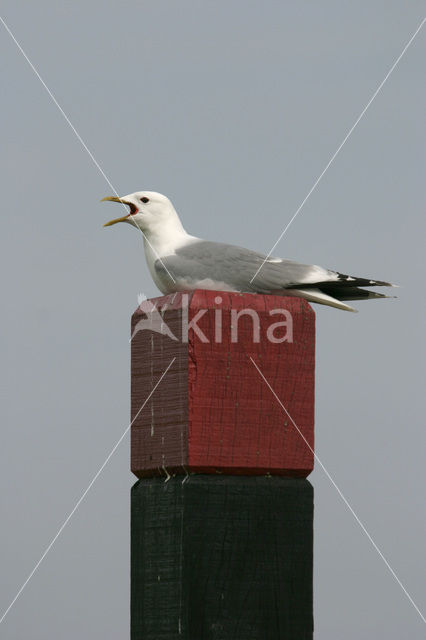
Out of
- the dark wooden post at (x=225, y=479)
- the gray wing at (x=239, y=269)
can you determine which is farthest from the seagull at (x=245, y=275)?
the dark wooden post at (x=225, y=479)

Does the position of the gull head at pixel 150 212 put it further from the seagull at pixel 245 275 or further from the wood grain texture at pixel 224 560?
the wood grain texture at pixel 224 560

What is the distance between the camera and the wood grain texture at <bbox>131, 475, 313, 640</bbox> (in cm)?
266

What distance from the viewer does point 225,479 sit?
9.09 ft

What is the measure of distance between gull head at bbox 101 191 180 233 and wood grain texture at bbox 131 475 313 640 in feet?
8.96

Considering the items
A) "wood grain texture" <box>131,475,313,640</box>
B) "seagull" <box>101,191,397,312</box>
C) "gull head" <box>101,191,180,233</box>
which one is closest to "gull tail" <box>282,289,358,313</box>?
"seagull" <box>101,191,397,312</box>

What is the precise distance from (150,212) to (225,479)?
9.58ft

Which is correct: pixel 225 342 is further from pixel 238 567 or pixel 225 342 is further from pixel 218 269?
pixel 218 269

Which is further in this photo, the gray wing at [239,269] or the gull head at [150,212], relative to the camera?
the gull head at [150,212]

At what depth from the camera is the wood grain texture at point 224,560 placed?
105 inches

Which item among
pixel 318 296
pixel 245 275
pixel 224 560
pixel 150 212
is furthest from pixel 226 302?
pixel 150 212

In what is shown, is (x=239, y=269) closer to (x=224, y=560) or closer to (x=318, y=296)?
(x=318, y=296)

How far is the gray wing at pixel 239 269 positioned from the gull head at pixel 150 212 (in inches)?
18.7

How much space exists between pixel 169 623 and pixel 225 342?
798mm

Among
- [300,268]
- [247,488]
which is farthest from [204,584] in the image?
[300,268]
